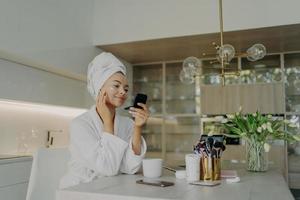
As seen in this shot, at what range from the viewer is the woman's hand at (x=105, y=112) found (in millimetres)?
1308

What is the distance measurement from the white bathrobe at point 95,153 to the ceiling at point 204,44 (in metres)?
1.76

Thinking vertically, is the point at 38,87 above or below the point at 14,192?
above

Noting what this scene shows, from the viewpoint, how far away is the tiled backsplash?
2.37 meters

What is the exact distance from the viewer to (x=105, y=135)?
1244mm

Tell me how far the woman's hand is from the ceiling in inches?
64.7

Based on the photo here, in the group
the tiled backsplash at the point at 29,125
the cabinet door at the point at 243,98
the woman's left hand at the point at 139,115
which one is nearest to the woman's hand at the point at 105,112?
the woman's left hand at the point at 139,115

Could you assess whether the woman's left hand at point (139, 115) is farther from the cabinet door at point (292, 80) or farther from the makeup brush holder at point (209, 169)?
the cabinet door at point (292, 80)

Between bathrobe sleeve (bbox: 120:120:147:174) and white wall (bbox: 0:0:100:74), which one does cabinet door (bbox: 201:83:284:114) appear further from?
bathrobe sleeve (bbox: 120:120:147:174)

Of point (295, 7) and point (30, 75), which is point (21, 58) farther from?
point (295, 7)

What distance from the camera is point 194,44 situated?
3.06 m

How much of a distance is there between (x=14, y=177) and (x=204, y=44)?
2.18 m

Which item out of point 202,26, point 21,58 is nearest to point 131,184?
point 21,58

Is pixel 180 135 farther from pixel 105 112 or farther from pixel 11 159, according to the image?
pixel 105 112

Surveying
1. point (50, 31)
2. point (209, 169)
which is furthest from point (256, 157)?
point (50, 31)
